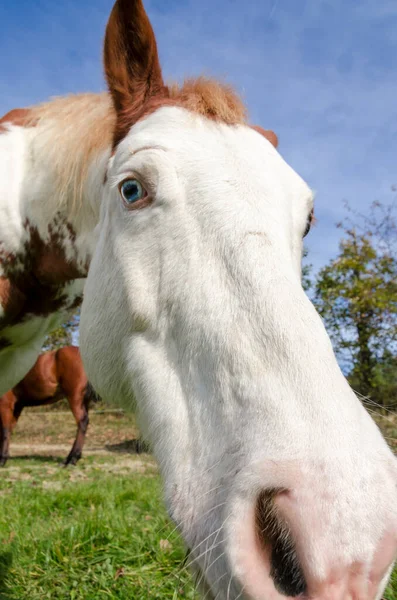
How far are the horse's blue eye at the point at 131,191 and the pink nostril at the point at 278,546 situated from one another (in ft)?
3.78

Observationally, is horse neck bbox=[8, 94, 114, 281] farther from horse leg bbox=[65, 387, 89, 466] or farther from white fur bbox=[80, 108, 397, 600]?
horse leg bbox=[65, 387, 89, 466]

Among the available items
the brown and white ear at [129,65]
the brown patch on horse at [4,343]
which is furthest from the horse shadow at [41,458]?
the brown and white ear at [129,65]

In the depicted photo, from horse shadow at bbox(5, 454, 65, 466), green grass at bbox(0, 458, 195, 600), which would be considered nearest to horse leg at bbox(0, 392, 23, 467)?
horse shadow at bbox(5, 454, 65, 466)

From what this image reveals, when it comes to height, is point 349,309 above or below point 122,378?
above

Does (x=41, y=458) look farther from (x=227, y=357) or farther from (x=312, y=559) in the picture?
(x=312, y=559)

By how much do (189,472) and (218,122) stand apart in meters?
1.35

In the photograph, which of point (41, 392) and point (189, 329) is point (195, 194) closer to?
point (189, 329)

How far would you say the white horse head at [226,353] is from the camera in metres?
1.02

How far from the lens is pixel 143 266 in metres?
1.70

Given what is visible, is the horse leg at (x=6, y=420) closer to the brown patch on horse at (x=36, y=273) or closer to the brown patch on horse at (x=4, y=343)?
the brown patch on horse at (x=4, y=343)

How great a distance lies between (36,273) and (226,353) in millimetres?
2021

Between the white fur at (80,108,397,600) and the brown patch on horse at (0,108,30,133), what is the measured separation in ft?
4.66

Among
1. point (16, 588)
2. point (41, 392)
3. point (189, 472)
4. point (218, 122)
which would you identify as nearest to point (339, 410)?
point (189, 472)

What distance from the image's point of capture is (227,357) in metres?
1.30
